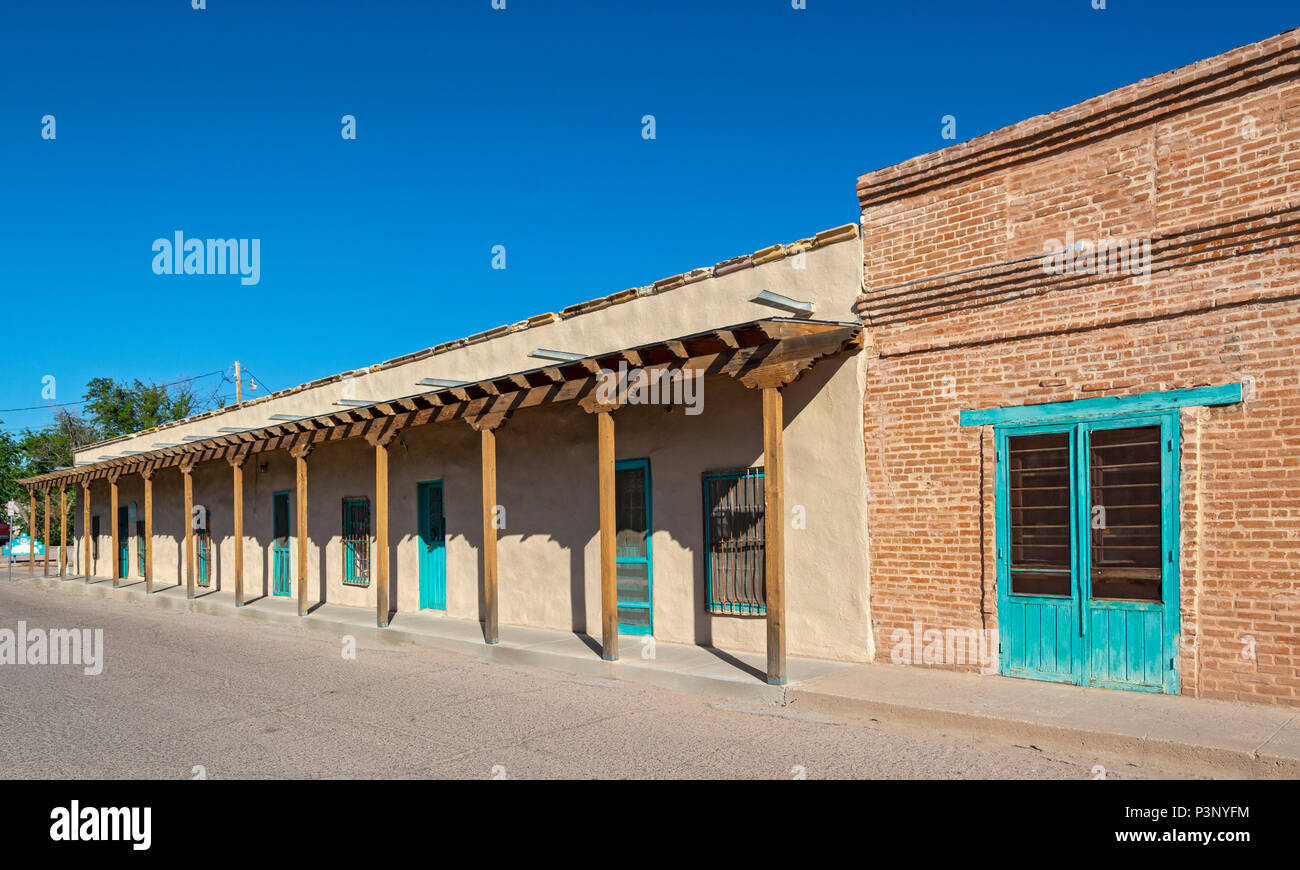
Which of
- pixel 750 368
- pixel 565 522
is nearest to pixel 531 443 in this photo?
pixel 565 522

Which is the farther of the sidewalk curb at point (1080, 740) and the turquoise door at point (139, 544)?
the turquoise door at point (139, 544)

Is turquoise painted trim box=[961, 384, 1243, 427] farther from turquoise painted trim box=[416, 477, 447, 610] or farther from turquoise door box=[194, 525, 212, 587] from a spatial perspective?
turquoise door box=[194, 525, 212, 587]

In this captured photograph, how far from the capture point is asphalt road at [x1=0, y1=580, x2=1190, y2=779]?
19.5 ft

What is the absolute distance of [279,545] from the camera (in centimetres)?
1911

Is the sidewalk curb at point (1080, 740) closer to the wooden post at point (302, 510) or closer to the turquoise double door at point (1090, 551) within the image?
the turquoise double door at point (1090, 551)

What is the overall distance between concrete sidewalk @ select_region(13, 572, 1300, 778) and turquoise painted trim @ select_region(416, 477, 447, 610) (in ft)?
9.49

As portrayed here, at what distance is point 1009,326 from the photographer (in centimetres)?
791

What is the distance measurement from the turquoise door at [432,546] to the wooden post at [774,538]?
7.58m

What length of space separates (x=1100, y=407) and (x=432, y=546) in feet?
34.6

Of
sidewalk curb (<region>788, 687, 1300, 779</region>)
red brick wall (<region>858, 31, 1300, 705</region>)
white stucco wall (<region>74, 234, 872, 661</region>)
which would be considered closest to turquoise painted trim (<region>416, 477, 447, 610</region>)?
white stucco wall (<region>74, 234, 872, 661</region>)

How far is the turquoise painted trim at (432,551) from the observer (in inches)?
575

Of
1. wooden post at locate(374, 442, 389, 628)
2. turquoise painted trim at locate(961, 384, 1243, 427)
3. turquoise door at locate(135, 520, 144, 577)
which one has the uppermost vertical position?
turquoise painted trim at locate(961, 384, 1243, 427)

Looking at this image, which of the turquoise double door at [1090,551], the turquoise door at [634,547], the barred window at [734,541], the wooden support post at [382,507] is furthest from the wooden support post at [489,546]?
the turquoise double door at [1090,551]
